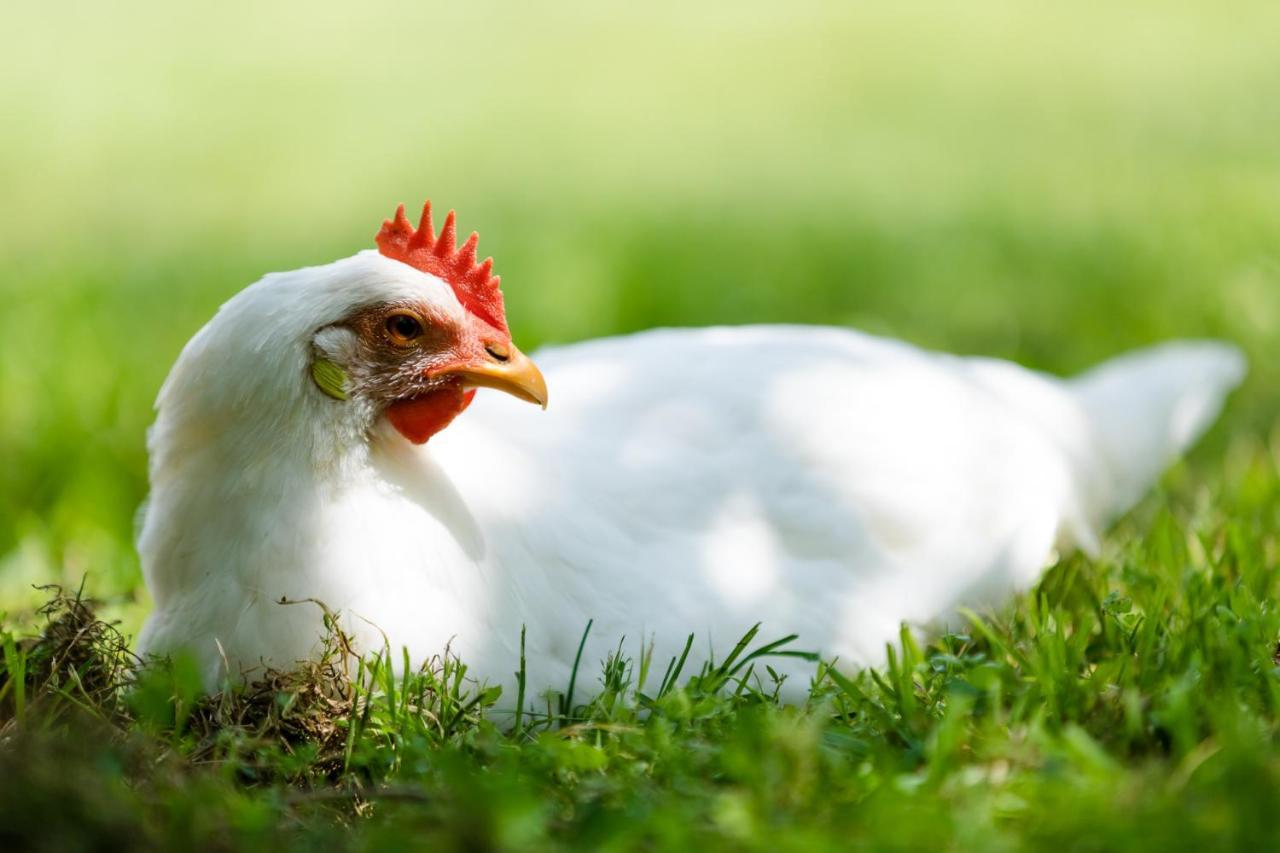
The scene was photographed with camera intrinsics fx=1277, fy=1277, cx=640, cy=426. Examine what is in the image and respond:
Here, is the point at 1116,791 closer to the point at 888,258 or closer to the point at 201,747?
the point at 201,747

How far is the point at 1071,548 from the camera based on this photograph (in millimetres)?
3877

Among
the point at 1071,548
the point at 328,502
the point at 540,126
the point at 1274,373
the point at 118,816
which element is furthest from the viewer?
the point at 540,126

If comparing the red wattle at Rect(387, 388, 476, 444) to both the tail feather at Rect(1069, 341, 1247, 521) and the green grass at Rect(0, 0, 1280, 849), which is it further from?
the tail feather at Rect(1069, 341, 1247, 521)

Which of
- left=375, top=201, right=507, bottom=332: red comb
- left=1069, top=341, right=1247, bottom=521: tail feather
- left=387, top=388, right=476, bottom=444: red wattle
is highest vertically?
left=375, top=201, right=507, bottom=332: red comb

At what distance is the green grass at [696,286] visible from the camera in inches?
81.2

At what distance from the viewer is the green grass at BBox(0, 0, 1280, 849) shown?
206 centimetres

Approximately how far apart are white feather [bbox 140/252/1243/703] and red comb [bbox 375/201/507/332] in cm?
14

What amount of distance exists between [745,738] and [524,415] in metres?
1.53

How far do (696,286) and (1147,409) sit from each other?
2708mm

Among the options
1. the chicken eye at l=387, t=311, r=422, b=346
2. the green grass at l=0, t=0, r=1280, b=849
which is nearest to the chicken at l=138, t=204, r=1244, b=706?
the chicken eye at l=387, t=311, r=422, b=346

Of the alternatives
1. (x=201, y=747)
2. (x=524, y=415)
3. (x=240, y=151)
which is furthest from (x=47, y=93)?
(x=201, y=747)

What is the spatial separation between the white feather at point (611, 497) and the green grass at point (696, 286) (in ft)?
0.51

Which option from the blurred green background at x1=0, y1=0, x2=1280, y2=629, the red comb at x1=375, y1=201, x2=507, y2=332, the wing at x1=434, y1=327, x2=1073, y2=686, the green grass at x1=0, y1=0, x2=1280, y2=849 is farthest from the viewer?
the blurred green background at x1=0, y1=0, x2=1280, y2=629

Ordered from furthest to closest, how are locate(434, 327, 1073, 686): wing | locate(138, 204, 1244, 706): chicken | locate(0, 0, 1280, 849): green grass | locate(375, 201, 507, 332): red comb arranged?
1. locate(434, 327, 1073, 686): wing
2. locate(375, 201, 507, 332): red comb
3. locate(138, 204, 1244, 706): chicken
4. locate(0, 0, 1280, 849): green grass
